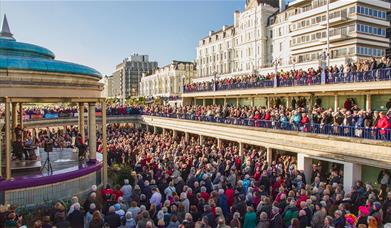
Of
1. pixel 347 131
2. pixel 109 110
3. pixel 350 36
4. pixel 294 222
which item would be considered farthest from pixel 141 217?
pixel 350 36

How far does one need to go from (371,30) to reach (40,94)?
46818 millimetres

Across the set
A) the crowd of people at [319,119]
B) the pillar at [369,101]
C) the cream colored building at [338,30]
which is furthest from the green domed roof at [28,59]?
the cream colored building at [338,30]

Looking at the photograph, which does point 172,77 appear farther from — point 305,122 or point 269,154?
point 305,122

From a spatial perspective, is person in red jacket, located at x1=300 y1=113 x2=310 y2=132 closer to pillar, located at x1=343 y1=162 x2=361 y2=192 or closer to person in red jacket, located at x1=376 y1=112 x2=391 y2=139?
pillar, located at x1=343 y1=162 x2=361 y2=192

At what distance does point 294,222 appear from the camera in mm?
8570

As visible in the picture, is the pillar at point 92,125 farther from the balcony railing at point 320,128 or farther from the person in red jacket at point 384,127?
the person in red jacket at point 384,127

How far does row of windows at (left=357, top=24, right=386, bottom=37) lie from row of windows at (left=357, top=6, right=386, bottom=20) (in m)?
1.54

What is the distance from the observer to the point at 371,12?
47781mm

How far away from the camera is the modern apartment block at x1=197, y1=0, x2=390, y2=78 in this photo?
46750mm

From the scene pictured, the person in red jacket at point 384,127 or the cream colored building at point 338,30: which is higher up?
the cream colored building at point 338,30

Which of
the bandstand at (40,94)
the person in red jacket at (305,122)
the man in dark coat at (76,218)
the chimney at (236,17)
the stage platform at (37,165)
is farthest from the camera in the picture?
the chimney at (236,17)

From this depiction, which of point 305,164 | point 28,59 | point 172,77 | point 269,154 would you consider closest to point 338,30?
point 269,154

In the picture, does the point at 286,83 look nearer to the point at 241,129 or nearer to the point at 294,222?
the point at 241,129

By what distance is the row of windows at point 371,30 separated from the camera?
46.8 m
